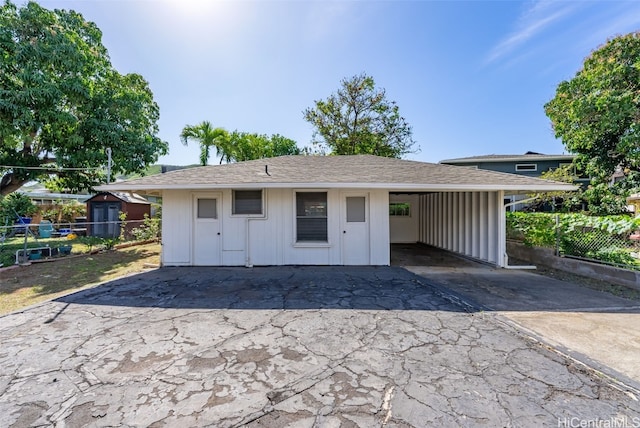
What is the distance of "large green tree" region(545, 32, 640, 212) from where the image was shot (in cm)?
1036

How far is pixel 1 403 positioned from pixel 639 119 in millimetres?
17417

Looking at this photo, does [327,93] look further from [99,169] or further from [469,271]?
[469,271]

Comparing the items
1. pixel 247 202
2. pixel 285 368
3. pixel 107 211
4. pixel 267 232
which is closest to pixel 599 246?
pixel 285 368

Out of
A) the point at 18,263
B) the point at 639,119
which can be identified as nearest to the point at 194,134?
the point at 18,263

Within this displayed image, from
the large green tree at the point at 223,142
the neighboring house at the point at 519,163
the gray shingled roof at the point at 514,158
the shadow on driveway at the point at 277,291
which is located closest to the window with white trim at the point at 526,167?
the neighboring house at the point at 519,163

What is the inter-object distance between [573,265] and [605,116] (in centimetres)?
830

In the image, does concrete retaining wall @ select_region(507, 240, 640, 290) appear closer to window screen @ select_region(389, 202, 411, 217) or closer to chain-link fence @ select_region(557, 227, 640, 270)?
chain-link fence @ select_region(557, 227, 640, 270)

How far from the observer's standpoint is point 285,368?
104 inches

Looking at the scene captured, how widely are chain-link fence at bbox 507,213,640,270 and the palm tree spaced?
20251mm

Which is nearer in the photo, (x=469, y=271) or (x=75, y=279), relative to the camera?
(x=75, y=279)

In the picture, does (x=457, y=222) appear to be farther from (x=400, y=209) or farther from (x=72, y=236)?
(x=72, y=236)

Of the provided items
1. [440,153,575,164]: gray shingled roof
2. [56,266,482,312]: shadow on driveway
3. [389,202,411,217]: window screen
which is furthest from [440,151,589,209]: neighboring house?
[56,266,482,312]: shadow on driveway

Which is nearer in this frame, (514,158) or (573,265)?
(573,265)

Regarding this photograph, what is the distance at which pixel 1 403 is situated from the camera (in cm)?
219
